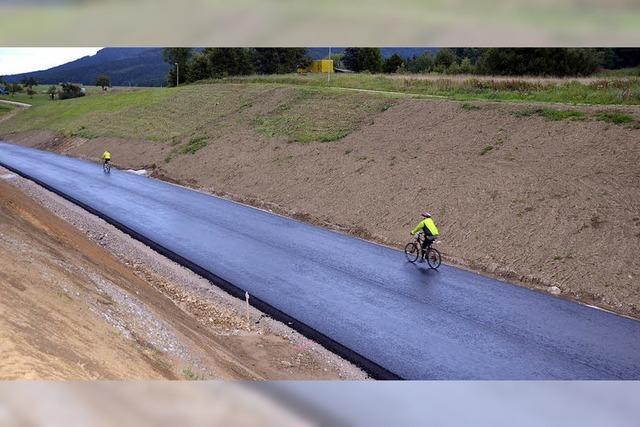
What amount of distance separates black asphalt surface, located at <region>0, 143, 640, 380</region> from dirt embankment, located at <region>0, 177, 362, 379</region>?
899mm

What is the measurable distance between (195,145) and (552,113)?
11.7 metres

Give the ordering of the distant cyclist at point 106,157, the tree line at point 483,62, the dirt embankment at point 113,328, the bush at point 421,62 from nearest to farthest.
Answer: the dirt embankment at point 113,328 → the tree line at point 483,62 → the bush at point 421,62 → the distant cyclist at point 106,157

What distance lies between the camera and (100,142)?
16859 mm

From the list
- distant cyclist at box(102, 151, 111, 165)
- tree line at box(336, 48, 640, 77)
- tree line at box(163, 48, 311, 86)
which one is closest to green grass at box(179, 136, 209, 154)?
distant cyclist at box(102, 151, 111, 165)

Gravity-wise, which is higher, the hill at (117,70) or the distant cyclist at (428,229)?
the hill at (117,70)

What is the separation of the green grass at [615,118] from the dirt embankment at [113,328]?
13.2m

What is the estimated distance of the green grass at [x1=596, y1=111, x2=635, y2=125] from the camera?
1866 centimetres

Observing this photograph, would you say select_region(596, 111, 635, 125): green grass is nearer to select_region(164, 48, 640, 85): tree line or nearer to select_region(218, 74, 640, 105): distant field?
select_region(218, 74, 640, 105): distant field

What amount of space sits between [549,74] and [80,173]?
717 inches

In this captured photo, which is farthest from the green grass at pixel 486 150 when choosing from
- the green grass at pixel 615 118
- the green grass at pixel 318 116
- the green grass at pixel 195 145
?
the green grass at pixel 195 145

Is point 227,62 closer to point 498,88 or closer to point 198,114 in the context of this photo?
point 198,114

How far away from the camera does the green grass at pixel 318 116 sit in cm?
2577

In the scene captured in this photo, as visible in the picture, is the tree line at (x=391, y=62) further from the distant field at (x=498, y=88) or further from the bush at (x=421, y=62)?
the distant field at (x=498, y=88)
